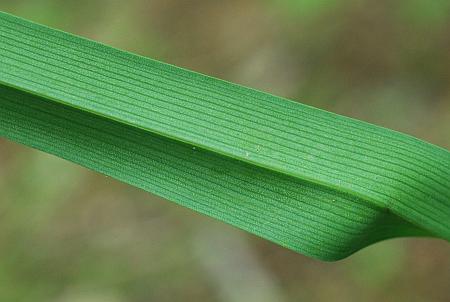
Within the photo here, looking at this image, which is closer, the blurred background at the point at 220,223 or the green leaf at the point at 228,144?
the green leaf at the point at 228,144

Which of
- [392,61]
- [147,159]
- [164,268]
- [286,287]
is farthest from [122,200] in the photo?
[147,159]

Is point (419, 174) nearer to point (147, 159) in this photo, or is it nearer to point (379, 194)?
point (379, 194)

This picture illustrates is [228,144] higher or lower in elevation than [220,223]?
lower

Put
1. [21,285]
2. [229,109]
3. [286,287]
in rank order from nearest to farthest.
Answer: [229,109] → [286,287] → [21,285]

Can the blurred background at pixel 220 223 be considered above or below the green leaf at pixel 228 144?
above

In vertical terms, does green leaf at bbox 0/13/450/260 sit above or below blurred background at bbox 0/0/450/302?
below
